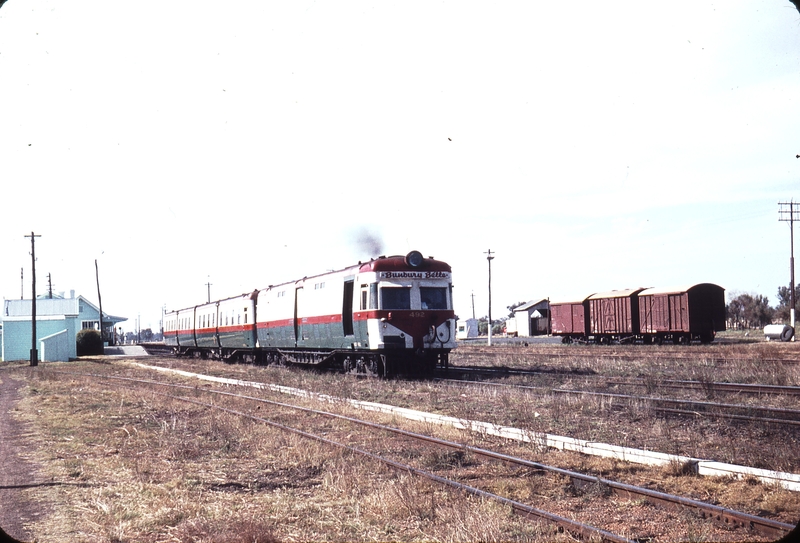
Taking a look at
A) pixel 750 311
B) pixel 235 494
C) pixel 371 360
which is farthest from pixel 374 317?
pixel 750 311

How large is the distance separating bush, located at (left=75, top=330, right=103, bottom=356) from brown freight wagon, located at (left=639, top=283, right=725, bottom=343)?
138 feet

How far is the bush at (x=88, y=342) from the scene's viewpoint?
52750mm

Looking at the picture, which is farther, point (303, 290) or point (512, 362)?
point (512, 362)

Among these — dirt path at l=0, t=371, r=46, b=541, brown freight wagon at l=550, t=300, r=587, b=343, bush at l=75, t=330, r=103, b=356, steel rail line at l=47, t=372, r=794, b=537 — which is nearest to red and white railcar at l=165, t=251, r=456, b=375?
steel rail line at l=47, t=372, r=794, b=537

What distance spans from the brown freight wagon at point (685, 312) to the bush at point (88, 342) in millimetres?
42204

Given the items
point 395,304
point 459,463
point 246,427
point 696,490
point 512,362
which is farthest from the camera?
point 512,362

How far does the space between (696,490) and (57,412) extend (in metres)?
13.8

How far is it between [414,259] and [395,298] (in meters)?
1.34

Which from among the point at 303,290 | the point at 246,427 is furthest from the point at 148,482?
the point at 303,290

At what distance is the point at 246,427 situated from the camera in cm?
1178

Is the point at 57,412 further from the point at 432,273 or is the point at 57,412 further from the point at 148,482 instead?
the point at 432,273

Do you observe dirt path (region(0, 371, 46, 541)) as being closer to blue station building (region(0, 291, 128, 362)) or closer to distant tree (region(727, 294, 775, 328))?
blue station building (region(0, 291, 128, 362))

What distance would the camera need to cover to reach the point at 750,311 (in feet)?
233

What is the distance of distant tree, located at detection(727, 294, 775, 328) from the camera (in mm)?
70062
